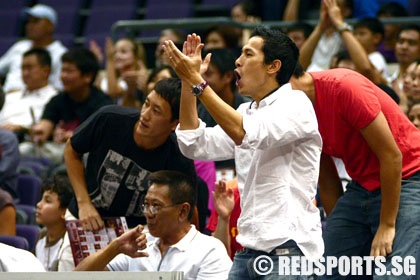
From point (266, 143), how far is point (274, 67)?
0.36 metres

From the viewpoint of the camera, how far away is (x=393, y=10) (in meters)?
9.00

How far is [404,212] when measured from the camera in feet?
14.5

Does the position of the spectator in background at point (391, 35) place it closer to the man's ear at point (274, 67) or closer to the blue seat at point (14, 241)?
the blue seat at point (14, 241)

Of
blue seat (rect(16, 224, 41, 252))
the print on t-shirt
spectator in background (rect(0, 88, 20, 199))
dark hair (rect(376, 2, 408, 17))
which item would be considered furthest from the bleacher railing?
the print on t-shirt

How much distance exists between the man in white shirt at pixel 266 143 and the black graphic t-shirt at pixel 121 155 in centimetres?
94

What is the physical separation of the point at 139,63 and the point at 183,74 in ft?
15.6

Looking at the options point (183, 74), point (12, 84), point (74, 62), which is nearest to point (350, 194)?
point (183, 74)

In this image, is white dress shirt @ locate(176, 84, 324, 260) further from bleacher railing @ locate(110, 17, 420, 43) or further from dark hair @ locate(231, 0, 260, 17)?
dark hair @ locate(231, 0, 260, 17)

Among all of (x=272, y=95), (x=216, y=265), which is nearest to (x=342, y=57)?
(x=216, y=265)

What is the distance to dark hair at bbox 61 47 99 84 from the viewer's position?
796 cm

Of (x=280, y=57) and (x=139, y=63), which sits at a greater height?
(x=280, y=57)

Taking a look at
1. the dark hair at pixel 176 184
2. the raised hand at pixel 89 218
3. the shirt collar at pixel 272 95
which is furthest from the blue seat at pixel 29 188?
the shirt collar at pixel 272 95

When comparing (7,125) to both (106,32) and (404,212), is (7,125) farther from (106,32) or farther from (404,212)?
(404,212)

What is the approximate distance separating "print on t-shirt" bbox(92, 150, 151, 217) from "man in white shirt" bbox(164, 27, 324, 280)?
3.23 ft
